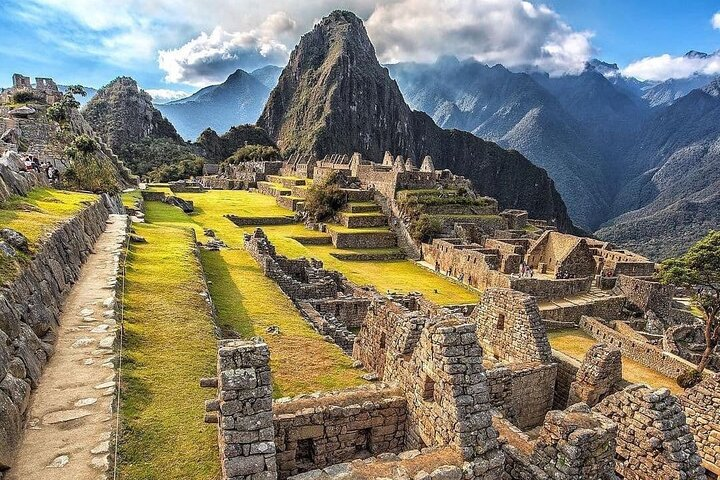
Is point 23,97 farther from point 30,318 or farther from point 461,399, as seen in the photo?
point 461,399

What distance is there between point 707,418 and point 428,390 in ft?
17.5

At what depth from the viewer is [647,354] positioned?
1958 cm

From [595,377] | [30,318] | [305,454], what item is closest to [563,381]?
[595,377]

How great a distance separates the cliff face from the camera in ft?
406

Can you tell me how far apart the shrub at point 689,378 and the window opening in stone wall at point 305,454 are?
1732 cm

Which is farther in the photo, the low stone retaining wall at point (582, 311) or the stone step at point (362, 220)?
the stone step at point (362, 220)

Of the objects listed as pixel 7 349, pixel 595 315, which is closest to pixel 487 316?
pixel 7 349

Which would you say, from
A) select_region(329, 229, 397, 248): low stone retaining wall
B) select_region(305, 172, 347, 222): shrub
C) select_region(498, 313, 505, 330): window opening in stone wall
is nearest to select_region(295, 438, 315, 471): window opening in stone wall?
select_region(498, 313, 505, 330): window opening in stone wall

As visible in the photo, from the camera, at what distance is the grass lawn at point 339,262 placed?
2806 cm

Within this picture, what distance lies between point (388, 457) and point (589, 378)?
16.9ft

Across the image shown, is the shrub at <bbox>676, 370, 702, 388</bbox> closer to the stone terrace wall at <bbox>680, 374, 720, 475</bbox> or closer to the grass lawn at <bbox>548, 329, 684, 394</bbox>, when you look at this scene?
the grass lawn at <bbox>548, 329, 684, 394</bbox>

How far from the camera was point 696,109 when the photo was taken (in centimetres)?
18388

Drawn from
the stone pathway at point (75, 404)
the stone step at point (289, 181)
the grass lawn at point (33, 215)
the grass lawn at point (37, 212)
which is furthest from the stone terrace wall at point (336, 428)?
the stone step at point (289, 181)

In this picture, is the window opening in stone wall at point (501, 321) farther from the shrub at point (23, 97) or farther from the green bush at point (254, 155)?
the green bush at point (254, 155)
